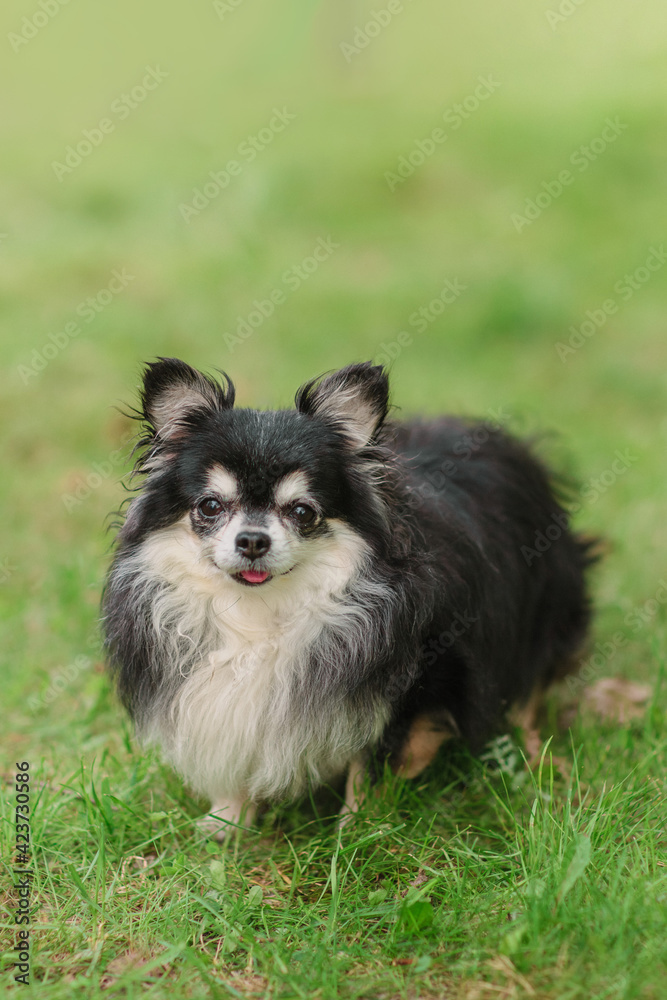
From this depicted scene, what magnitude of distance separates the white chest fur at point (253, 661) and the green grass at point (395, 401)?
12.5 inches

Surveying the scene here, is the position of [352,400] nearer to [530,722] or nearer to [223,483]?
[223,483]

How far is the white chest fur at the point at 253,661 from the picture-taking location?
117 inches

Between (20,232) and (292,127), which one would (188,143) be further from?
(20,232)

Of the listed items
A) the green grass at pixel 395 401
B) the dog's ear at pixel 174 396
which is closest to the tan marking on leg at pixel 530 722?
the green grass at pixel 395 401

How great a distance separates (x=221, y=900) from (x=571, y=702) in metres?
2.10

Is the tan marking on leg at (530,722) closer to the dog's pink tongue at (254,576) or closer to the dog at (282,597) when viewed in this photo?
the dog at (282,597)

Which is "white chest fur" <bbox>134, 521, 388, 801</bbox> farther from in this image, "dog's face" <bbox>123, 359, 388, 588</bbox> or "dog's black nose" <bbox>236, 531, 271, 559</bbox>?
"dog's black nose" <bbox>236, 531, 271, 559</bbox>

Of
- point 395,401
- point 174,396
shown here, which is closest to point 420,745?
point 174,396

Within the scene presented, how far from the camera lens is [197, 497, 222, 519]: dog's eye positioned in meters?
2.88

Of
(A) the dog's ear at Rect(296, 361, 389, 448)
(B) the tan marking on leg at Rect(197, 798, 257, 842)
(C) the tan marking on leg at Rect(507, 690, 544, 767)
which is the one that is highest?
(A) the dog's ear at Rect(296, 361, 389, 448)

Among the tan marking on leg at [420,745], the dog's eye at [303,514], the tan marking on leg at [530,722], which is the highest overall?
the dog's eye at [303,514]

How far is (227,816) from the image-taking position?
3.37m

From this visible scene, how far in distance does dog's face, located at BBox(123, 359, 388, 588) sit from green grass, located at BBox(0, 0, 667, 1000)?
40.4 inches

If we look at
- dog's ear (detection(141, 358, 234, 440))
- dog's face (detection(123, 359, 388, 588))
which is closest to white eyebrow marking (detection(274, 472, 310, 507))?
dog's face (detection(123, 359, 388, 588))
